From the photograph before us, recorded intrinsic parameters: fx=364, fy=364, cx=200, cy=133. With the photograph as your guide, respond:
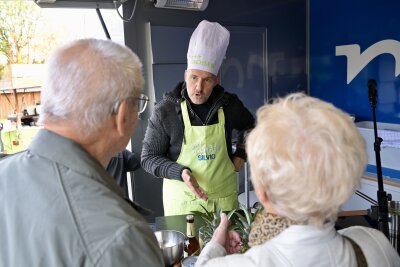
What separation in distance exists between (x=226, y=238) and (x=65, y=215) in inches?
18.3

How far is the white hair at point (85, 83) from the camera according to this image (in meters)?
0.71

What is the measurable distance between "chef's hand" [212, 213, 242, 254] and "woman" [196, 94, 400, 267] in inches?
6.5

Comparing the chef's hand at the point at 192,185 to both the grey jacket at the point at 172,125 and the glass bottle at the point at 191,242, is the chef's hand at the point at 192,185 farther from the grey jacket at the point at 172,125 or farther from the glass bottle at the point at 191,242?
the glass bottle at the point at 191,242

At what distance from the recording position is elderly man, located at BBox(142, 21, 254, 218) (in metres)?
1.72

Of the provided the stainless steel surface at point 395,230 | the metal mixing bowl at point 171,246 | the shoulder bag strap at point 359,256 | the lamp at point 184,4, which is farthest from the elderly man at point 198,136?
the shoulder bag strap at point 359,256

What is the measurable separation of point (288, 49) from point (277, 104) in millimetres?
3038

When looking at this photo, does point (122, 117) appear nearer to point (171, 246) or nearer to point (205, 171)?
point (171, 246)

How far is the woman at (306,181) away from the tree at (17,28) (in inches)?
99.7

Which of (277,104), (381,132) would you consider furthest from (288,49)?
(277,104)

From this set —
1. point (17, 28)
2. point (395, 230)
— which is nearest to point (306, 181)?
point (395, 230)

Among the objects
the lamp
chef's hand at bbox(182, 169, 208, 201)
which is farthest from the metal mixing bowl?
the lamp

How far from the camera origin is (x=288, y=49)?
359 centimetres

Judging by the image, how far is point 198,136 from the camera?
175 cm

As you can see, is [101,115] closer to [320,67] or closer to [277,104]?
[277,104]
